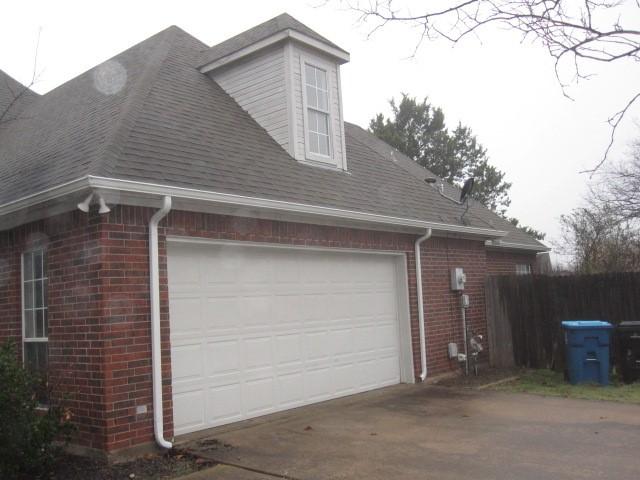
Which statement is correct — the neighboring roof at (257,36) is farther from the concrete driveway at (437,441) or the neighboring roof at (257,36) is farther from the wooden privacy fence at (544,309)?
the concrete driveway at (437,441)

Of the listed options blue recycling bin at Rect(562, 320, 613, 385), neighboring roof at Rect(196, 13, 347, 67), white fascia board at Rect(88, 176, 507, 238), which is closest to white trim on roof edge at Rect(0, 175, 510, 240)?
white fascia board at Rect(88, 176, 507, 238)

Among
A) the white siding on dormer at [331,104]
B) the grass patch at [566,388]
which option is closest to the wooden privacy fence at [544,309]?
the grass patch at [566,388]

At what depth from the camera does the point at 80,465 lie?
6.34 metres

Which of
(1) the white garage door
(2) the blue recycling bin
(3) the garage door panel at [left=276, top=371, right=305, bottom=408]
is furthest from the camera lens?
(2) the blue recycling bin

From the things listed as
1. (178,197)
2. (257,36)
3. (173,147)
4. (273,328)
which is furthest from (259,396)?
(257,36)

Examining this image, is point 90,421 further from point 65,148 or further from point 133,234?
point 65,148

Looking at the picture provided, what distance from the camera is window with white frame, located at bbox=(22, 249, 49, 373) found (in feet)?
25.0

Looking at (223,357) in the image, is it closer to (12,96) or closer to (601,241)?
(12,96)

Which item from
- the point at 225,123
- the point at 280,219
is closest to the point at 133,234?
the point at 280,219

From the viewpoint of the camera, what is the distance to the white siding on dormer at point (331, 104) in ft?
34.4

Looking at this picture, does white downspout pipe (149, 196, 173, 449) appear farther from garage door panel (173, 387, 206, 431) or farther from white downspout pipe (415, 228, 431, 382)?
white downspout pipe (415, 228, 431, 382)

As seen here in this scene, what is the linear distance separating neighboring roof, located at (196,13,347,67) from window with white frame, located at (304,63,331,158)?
0.61m

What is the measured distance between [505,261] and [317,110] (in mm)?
9308

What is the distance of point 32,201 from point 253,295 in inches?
119
